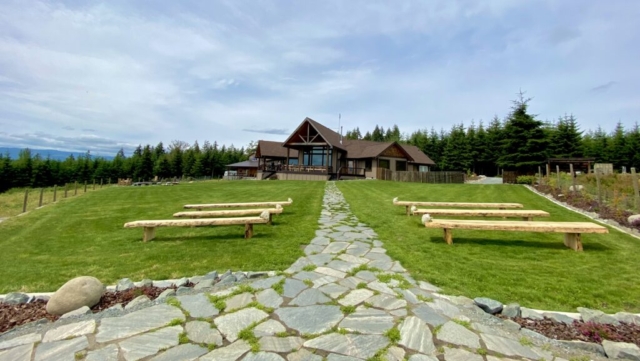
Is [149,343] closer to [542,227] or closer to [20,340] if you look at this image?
[20,340]

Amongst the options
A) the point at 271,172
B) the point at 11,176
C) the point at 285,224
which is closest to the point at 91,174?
the point at 11,176

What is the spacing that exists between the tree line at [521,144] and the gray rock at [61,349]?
27.4 metres

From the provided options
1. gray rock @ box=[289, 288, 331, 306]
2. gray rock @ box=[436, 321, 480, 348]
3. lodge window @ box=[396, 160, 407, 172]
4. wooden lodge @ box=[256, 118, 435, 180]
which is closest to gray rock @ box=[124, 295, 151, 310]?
gray rock @ box=[289, 288, 331, 306]

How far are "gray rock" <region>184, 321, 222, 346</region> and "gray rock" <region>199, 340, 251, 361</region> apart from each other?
0.11 meters

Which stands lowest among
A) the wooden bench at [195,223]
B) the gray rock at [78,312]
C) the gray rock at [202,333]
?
the gray rock at [78,312]

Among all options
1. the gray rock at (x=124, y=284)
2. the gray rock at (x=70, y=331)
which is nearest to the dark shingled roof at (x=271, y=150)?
the gray rock at (x=124, y=284)

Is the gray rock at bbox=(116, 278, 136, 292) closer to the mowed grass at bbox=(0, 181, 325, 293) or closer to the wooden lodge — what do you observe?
the mowed grass at bbox=(0, 181, 325, 293)

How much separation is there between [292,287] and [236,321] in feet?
2.78

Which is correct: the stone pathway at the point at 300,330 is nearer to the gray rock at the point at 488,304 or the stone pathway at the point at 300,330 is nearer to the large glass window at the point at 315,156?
the gray rock at the point at 488,304

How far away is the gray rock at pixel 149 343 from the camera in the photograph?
7.04 feet

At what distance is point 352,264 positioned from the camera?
4113mm

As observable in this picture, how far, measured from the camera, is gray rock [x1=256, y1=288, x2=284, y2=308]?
2916 millimetres

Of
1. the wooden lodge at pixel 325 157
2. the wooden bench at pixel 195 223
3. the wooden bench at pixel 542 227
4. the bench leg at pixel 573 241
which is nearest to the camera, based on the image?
the wooden bench at pixel 542 227

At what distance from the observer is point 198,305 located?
290 cm
